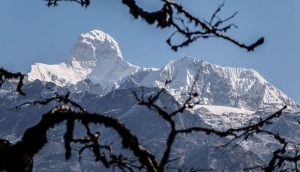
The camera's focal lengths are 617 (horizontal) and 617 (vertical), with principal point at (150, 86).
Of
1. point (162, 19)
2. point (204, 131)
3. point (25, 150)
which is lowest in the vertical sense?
point (204, 131)

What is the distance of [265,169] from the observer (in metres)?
5.77

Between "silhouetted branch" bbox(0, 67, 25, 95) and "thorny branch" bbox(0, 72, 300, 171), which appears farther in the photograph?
"silhouetted branch" bbox(0, 67, 25, 95)

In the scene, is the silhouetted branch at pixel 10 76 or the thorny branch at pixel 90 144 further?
the silhouetted branch at pixel 10 76

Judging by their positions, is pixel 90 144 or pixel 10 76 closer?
pixel 90 144

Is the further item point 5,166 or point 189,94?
point 5,166

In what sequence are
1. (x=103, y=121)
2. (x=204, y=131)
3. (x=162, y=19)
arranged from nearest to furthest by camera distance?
(x=162, y=19) < (x=204, y=131) < (x=103, y=121)

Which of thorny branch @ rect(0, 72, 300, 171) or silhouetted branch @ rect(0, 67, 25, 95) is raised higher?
silhouetted branch @ rect(0, 67, 25, 95)

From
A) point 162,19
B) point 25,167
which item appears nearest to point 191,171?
point 162,19

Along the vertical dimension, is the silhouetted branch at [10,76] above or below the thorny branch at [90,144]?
A: above

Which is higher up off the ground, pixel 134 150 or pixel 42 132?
pixel 42 132

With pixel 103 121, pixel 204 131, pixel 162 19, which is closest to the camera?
pixel 162 19

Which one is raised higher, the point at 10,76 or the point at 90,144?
the point at 10,76

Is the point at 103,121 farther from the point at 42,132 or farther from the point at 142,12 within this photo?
the point at 142,12

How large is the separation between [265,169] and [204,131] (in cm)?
72
